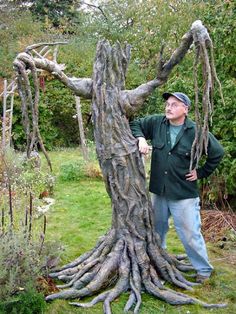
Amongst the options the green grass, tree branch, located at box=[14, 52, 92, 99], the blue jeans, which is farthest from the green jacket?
the green grass

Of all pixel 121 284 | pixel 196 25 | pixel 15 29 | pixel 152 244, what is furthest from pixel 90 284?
pixel 15 29

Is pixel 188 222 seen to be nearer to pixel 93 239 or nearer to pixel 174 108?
pixel 174 108

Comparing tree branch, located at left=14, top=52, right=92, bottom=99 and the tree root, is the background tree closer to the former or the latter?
the tree root

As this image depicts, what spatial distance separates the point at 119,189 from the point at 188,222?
71 centimetres

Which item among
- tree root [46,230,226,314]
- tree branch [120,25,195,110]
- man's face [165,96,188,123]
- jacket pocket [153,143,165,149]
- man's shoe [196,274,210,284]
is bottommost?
man's shoe [196,274,210,284]

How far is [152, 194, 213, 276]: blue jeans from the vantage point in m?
4.29

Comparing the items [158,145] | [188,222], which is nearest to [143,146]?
[158,145]

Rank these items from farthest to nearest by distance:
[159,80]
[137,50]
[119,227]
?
1. [137,50]
2. [119,227]
3. [159,80]

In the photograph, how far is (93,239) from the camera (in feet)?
19.3

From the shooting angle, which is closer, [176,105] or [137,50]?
[176,105]

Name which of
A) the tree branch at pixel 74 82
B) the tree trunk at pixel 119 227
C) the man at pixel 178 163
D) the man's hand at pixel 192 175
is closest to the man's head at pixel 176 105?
the man at pixel 178 163

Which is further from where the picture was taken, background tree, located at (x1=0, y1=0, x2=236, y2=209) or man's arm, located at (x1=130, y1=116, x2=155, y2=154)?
background tree, located at (x1=0, y1=0, x2=236, y2=209)

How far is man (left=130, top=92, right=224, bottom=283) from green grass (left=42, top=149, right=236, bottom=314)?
0.36 m

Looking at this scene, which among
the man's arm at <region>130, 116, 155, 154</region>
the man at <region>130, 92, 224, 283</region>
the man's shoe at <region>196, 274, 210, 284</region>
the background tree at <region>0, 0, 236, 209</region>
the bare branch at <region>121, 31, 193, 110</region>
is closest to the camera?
the bare branch at <region>121, 31, 193, 110</region>
